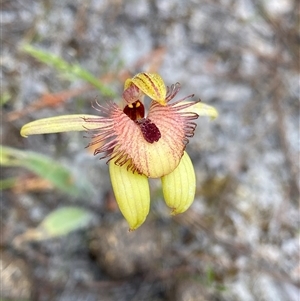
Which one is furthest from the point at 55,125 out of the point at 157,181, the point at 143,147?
the point at 157,181

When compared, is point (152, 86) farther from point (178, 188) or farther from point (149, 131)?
point (178, 188)

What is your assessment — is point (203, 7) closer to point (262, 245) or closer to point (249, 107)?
point (249, 107)

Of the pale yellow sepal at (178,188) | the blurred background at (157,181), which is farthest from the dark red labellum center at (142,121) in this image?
the blurred background at (157,181)

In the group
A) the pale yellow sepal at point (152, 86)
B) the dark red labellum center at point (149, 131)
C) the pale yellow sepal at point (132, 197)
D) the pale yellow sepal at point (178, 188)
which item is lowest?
the pale yellow sepal at point (132, 197)

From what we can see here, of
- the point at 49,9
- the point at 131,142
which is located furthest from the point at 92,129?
the point at 49,9

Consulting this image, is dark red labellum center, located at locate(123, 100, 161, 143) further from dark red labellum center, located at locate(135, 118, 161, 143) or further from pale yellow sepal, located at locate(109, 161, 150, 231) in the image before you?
pale yellow sepal, located at locate(109, 161, 150, 231)

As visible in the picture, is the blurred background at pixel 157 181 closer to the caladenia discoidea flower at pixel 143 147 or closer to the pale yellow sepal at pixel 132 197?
the caladenia discoidea flower at pixel 143 147

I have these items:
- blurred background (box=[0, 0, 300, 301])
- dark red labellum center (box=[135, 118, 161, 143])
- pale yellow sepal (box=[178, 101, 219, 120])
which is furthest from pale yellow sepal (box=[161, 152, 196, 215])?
blurred background (box=[0, 0, 300, 301])
